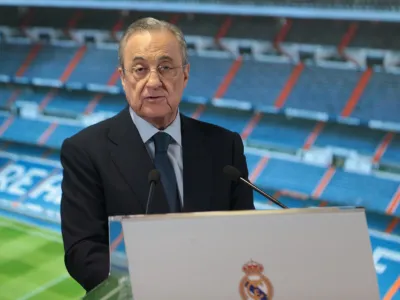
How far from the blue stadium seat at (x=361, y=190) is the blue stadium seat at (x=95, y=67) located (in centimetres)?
369

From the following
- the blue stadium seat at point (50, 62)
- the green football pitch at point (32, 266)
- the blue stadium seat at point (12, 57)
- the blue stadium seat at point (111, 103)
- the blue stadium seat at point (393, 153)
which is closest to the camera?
the green football pitch at point (32, 266)

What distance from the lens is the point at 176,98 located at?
57.9 inches

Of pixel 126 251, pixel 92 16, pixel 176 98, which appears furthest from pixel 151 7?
pixel 126 251

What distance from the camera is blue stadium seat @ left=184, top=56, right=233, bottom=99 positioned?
7.07 metres

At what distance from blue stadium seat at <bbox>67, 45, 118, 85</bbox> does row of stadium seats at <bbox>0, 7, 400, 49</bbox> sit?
39cm

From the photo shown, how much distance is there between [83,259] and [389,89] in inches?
211

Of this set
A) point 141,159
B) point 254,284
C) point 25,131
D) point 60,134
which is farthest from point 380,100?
point 254,284

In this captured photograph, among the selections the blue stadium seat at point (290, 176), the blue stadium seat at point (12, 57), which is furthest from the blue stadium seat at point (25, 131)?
the blue stadium seat at point (290, 176)

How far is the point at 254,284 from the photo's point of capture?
0.93 m

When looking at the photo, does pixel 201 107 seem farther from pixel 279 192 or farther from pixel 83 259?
pixel 83 259

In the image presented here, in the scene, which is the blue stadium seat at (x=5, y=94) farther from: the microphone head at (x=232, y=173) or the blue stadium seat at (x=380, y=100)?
the microphone head at (x=232, y=173)

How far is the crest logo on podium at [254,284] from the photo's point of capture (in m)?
0.94

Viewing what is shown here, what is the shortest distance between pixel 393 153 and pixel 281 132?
1414 mm

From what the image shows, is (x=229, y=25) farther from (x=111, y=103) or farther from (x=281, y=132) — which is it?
(x=111, y=103)
